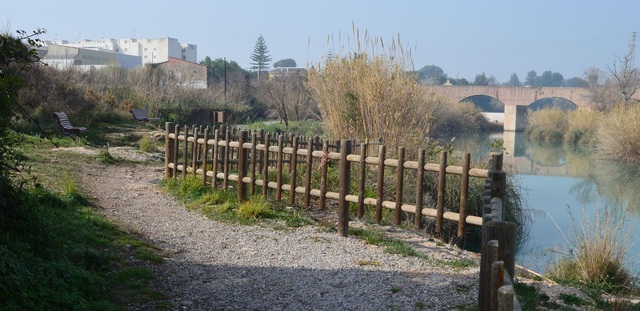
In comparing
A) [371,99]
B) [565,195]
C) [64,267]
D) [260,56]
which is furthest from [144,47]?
[64,267]

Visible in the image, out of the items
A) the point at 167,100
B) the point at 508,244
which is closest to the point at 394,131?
the point at 508,244

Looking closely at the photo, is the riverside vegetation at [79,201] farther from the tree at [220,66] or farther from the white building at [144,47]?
the white building at [144,47]

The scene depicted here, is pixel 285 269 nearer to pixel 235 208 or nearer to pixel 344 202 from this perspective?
pixel 344 202

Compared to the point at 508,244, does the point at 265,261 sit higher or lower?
lower

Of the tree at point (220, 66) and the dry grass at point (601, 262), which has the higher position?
the tree at point (220, 66)

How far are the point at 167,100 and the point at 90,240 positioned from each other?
22946 mm

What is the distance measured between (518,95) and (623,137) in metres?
39.1

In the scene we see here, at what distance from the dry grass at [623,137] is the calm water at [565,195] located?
51 cm

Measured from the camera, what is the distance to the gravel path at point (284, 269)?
19.4ft

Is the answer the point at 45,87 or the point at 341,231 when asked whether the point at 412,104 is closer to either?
the point at 341,231

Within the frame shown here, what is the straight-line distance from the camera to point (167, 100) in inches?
1155

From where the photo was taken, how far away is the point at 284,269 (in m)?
7.00

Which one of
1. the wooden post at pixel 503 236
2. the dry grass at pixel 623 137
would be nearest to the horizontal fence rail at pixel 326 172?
the wooden post at pixel 503 236

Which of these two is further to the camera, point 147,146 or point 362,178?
point 147,146
